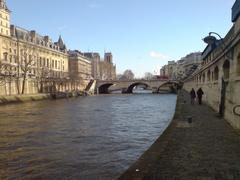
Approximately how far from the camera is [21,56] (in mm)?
87938

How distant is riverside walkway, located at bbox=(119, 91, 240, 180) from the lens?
27.6 ft

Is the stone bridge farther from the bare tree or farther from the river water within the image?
the river water

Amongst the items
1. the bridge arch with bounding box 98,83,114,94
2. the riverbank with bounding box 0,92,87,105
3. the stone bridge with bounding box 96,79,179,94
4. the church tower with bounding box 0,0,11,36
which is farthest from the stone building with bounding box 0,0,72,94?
the stone bridge with bounding box 96,79,179,94

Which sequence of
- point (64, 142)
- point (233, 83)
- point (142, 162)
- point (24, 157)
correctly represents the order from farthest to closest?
point (64, 142) < point (233, 83) < point (24, 157) < point (142, 162)

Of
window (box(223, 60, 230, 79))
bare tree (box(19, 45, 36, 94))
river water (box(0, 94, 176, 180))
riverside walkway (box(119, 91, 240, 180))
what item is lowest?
river water (box(0, 94, 176, 180))

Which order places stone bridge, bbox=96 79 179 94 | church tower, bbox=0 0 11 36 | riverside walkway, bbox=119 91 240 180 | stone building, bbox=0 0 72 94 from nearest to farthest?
riverside walkway, bbox=119 91 240 180
stone building, bbox=0 0 72 94
church tower, bbox=0 0 11 36
stone bridge, bbox=96 79 179 94

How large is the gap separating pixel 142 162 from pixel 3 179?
5435 mm

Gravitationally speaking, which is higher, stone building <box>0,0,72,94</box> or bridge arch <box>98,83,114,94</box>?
stone building <box>0,0,72,94</box>

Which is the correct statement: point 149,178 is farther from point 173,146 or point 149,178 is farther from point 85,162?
point 85,162

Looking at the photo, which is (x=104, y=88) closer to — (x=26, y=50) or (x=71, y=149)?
(x=26, y=50)

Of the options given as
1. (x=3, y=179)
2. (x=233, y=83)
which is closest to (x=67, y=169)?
(x=3, y=179)

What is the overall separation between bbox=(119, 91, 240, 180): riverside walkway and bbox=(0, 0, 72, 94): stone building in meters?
56.5

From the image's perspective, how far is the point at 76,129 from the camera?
23062mm

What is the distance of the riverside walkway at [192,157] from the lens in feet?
27.6
